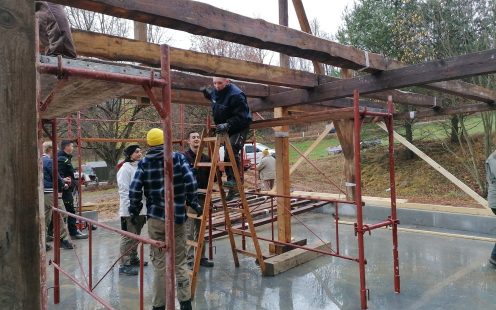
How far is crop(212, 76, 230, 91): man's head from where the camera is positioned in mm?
4832

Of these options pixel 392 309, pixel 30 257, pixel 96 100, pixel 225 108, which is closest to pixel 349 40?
pixel 225 108

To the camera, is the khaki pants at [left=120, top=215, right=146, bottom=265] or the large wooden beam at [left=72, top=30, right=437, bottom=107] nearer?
the large wooden beam at [left=72, top=30, right=437, bottom=107]

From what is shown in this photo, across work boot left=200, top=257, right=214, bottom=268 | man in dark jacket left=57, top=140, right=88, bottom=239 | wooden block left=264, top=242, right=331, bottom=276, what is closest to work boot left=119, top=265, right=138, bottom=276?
work boot left=200, top=257, right=214, bottom=268

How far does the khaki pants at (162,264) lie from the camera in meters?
3.80

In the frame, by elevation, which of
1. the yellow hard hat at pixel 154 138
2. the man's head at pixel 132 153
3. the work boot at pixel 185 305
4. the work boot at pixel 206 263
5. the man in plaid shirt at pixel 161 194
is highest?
the yellow hard hat at pixel 154 138

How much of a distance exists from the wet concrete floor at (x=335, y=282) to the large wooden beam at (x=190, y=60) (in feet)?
8.81

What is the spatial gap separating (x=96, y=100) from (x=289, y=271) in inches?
148

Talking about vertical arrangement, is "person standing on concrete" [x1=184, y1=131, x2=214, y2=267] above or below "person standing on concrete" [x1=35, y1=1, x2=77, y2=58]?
below

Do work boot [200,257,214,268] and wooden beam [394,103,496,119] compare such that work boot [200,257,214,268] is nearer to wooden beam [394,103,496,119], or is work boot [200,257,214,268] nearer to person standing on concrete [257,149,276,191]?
wooden beam [394,103,496,119]

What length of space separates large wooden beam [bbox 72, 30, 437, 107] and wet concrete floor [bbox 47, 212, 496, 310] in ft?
8.81

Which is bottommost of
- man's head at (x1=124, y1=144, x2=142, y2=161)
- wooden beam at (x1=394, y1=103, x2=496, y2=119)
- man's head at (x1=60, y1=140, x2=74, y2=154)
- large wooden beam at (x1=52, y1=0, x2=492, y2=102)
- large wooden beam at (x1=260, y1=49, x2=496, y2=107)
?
man's head at (x1=124, y1=144, x2=142, y2=161)

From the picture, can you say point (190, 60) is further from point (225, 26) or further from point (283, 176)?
point (283, 176)

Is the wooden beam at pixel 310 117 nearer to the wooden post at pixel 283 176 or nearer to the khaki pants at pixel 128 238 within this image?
the wooden post at pixel 283 176

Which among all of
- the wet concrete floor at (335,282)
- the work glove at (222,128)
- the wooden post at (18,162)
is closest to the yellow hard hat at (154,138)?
the work glove at (222,128)
